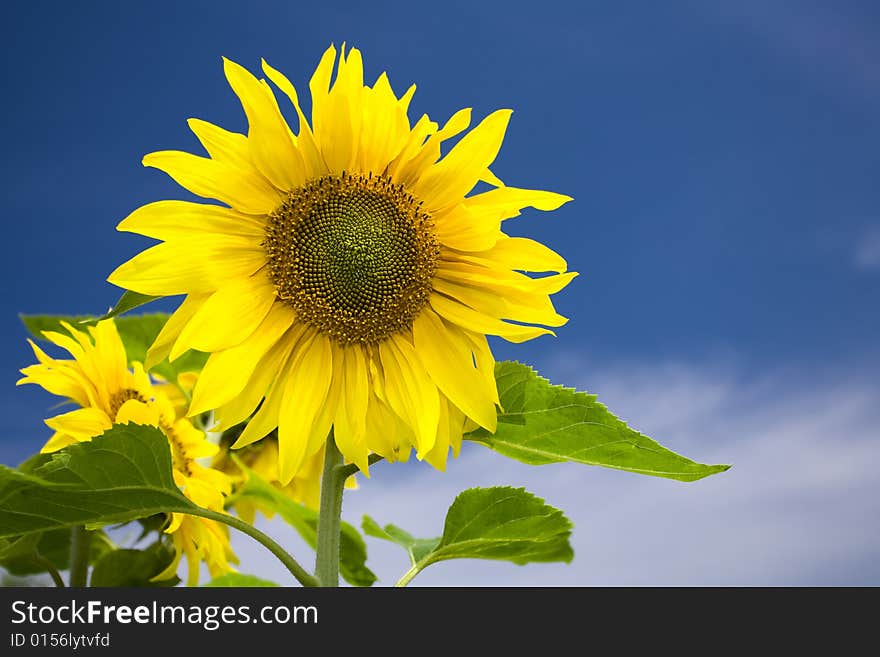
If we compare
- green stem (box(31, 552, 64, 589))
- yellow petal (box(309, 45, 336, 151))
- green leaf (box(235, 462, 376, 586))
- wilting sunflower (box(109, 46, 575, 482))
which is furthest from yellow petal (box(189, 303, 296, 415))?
green stem (box(31, 552, 64, 589))

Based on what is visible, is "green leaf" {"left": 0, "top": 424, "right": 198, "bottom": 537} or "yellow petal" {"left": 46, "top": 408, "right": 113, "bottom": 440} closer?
"green leaf" {"left": 0, "top": 424, "right": 198, "bottom": 537}

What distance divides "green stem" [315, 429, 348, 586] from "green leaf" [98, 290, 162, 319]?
384 mm

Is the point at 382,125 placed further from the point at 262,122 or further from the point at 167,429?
the point at 167,429

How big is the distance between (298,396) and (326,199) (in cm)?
34

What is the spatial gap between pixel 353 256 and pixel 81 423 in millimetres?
668

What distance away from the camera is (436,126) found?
1423 millimetres

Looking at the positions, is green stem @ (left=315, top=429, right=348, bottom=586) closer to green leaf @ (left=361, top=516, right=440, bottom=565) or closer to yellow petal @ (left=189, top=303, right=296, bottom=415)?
yellow petal @ (left=189, top=303, right=296, bottom=415)

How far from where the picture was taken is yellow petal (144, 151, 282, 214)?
1.37 metres

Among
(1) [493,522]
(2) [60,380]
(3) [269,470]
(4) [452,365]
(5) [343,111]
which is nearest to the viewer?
(5) [343,111]

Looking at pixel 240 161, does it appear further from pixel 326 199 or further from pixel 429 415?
pixel 429 415

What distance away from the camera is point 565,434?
146 centimetres

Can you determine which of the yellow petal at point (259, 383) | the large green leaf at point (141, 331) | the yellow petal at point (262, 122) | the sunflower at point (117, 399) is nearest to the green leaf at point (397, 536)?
the sunflower at point (117, 399)

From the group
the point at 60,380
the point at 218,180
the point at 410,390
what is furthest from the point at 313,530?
the point at 218,180
